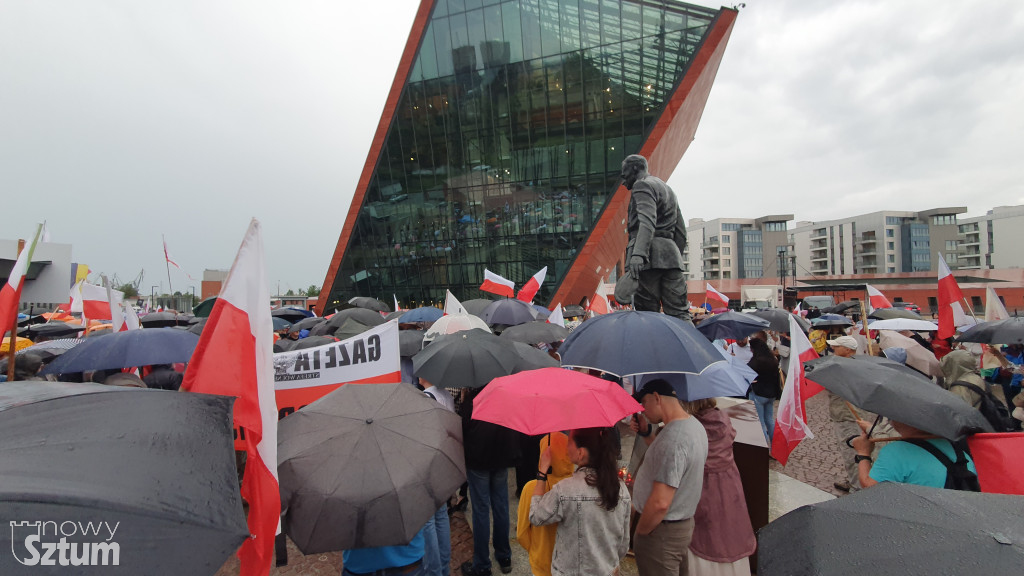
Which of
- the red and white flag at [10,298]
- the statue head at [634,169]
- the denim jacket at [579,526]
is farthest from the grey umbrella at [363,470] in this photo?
the statue head at [634,169]

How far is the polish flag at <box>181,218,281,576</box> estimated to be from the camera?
80.5 inches

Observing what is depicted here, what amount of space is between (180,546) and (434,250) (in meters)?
29.1

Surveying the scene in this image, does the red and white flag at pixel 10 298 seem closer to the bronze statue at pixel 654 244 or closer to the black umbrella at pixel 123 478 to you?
the black umbrella at pixel 123 478

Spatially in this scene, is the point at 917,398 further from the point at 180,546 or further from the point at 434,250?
the point at 434,250

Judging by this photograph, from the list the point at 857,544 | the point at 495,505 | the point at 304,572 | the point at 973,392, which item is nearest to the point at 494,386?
the point at 495,505

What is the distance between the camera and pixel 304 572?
13.8 ft

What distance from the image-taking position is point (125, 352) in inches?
186

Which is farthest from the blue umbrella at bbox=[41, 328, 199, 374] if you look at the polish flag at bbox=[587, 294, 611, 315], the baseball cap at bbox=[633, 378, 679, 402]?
the polish flag at bbox=[587, 294, 611, 315]

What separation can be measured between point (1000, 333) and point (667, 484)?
267 inches

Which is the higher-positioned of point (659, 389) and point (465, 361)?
point (659, 389)

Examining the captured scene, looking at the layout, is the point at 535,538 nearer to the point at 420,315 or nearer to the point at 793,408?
the point at 793,408

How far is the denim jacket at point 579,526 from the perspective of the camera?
2.51 meters

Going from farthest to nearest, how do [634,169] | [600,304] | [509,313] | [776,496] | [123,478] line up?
1. [509,313]
2. [600,304]
3. [634,169]
4. [776,496]
5. [123,478]

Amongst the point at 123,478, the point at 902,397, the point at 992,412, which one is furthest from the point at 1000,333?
the point at 123,478
